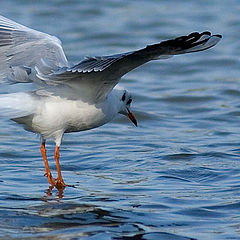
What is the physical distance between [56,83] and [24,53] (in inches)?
29.9

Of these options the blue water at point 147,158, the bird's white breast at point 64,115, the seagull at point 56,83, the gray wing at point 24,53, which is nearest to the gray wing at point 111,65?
the seagull at point 56,83

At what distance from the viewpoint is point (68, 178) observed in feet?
26.3

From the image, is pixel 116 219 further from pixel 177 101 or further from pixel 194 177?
pixel 177 101

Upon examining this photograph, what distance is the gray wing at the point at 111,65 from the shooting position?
20.1 feet

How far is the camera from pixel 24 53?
7812mm

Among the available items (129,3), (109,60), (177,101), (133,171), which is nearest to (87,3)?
(129,3)

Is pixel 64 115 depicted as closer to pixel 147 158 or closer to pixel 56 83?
pixel 56 83

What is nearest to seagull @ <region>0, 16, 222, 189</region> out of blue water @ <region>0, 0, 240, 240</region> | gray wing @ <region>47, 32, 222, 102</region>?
gray wing @ <region>47, 32, 222, 102</region>

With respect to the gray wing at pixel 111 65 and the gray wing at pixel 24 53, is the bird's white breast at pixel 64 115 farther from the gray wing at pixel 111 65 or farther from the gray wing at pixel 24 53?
the gray wing at pixel 24 53

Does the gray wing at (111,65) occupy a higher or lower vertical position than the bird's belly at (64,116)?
higher

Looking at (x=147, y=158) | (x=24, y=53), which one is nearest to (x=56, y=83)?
(x=24, y=53)

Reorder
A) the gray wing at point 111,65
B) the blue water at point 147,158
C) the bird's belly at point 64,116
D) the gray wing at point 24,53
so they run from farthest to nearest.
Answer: the gray wing at point 24,53 → the bird's belly at point 64,116 → the blue water at point 147,158 → the gray wing at point 111,65

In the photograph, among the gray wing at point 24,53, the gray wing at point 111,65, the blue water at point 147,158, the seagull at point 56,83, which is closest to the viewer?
the gray wing at point 111,65

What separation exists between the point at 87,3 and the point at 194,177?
10.7 meters
